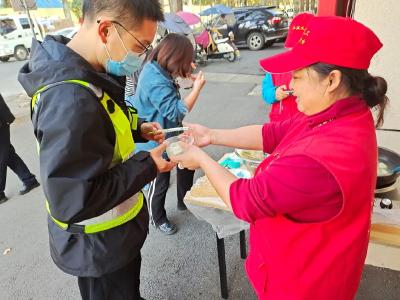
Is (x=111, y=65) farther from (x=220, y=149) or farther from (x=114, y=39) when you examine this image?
(x=220, y=149)

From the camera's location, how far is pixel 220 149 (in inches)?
181

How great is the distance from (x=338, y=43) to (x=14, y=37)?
15.8m

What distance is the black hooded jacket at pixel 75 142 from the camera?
3.40 ft

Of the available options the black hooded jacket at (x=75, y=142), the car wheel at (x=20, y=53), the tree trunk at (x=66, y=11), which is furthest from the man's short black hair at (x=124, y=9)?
the tree trunk at (x=66, y=11)

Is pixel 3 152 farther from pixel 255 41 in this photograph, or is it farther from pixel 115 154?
pixel 255 41

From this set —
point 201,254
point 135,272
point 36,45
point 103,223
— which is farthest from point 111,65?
point 201,254

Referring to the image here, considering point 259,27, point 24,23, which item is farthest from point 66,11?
point 259,27

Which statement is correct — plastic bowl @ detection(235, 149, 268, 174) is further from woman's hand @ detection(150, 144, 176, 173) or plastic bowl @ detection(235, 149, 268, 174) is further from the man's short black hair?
the man's short black hair

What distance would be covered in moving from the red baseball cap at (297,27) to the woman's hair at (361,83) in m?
0.13

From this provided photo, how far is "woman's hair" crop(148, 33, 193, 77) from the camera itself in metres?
2.53

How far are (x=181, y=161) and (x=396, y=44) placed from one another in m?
2.44

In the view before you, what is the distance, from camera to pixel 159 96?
2533 mm

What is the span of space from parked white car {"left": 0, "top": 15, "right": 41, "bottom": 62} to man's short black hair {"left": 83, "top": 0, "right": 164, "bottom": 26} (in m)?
14.8

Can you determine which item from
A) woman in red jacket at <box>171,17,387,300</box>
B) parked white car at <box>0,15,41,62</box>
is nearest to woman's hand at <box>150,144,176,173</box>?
woman in red jacket at <box>171,17,387,300</box>
